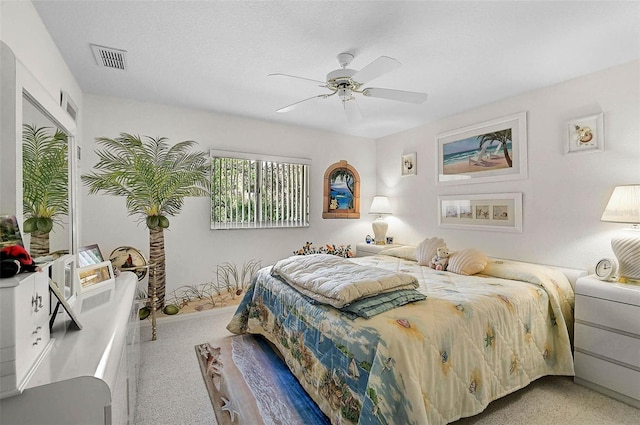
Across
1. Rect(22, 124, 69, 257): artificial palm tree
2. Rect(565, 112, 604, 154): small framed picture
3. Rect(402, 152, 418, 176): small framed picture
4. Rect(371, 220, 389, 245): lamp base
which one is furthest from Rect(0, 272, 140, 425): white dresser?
Rect(402, 152, 418, 176): small framed picture

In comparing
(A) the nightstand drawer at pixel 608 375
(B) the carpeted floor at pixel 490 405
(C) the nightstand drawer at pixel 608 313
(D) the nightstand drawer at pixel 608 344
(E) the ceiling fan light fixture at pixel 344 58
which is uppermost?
(E) the ceiling fan light fixture at pixel 344 58

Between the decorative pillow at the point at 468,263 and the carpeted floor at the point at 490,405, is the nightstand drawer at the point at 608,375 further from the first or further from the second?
the decorative pillow at the point at 468,263

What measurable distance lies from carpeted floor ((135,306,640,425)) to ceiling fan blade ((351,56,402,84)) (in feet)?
7.38

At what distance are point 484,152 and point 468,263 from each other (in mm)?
1438

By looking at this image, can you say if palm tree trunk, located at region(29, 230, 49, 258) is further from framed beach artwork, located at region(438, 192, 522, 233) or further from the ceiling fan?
framed beach artwork, located at region(438, 192, 522, 233)

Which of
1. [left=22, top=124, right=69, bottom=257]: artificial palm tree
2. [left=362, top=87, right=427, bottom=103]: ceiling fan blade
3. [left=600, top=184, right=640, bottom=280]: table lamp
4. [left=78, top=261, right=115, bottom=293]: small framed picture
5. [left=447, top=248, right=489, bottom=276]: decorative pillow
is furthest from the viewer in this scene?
[left=447, top=248, right=489, bottom=276]: decorative pillow

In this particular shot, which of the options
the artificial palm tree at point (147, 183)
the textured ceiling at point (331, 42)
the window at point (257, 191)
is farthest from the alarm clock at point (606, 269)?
the artificial palm tree at point (147, 183)

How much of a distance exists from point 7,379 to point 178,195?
9.38 feet

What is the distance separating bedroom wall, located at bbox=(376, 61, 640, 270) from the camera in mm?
2494

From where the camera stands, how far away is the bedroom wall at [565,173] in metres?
2.49

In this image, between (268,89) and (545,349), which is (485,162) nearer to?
(545,349)

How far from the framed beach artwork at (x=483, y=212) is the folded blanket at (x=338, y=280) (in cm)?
185

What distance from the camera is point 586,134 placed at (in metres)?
2.69

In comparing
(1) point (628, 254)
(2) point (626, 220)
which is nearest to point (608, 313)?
(1) point (628, 254)
